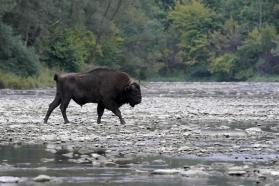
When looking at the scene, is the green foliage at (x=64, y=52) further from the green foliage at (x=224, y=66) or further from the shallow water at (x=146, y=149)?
the shallow water at (x=146, y=149)

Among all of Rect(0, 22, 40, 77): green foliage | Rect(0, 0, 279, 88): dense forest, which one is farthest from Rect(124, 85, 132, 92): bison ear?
Rect(0, 22, 40, 77): green foliage

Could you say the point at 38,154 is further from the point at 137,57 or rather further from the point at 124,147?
the point at 137,57

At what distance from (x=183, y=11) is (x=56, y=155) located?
114 m

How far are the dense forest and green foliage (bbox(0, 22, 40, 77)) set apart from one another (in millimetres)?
68

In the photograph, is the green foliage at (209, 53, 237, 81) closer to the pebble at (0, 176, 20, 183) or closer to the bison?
the bison

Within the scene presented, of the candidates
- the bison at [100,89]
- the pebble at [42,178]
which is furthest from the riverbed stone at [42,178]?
the bison at [100,89]

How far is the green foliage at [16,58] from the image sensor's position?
198 ft

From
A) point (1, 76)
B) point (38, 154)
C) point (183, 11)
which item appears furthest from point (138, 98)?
point (183, 11)

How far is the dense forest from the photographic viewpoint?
209ft

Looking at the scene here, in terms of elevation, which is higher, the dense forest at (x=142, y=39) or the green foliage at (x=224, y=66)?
the dense forest at (x=142, y=39)

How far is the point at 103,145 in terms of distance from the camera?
52.1ft

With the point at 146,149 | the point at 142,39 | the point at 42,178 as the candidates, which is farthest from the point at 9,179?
the point at 142,39

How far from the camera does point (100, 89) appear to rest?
22562 mm

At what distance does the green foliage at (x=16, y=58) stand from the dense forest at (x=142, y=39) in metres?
0.07
